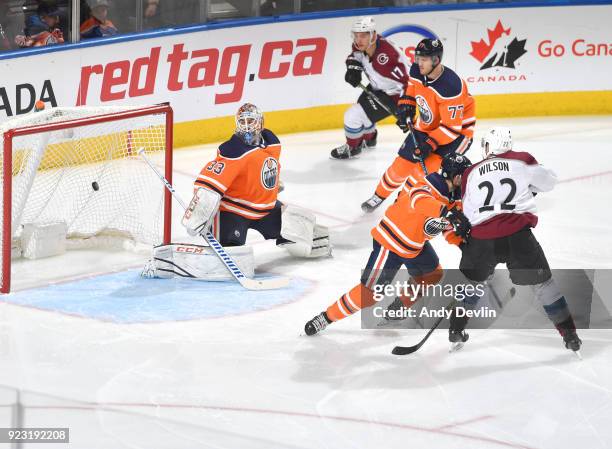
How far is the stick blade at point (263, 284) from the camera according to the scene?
5.83 meters

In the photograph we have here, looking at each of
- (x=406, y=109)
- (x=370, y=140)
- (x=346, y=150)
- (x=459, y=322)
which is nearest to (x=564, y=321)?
(x=459, y=322)

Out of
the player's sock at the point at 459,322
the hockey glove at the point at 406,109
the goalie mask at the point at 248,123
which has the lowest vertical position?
the player's sock at the point at 459,322

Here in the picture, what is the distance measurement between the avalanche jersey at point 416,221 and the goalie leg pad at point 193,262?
3.73 feet

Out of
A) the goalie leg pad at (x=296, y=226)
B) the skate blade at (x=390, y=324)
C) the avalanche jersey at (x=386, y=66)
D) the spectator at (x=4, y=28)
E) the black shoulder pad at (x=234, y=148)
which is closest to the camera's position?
the skate blade at (x=390, y=324)

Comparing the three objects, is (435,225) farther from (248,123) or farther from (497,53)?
(497,53)

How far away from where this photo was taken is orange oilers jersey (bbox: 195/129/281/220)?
5.85m

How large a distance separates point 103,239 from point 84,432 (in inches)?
102

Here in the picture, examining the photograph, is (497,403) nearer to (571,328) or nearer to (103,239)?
(571,328)

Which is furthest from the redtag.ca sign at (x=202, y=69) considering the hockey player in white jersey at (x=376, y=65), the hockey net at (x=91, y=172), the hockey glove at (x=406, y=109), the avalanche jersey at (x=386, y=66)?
the hockey glove at (x=406, y=109)

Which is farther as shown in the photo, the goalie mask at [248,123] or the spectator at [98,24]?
the spectator at [98,24]

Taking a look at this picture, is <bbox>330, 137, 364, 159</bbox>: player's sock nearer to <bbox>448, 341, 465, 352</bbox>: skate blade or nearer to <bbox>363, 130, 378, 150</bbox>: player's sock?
<bbox>363, 130, 378, 150</bbox>: player's sock

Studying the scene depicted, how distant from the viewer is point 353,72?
7938mm

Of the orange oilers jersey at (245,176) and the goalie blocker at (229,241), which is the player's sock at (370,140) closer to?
the goalie blocker at (229,241)

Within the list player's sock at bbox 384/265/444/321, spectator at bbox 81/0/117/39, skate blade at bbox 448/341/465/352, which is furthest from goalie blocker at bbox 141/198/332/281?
spectator at bbox 81/0/117/39
